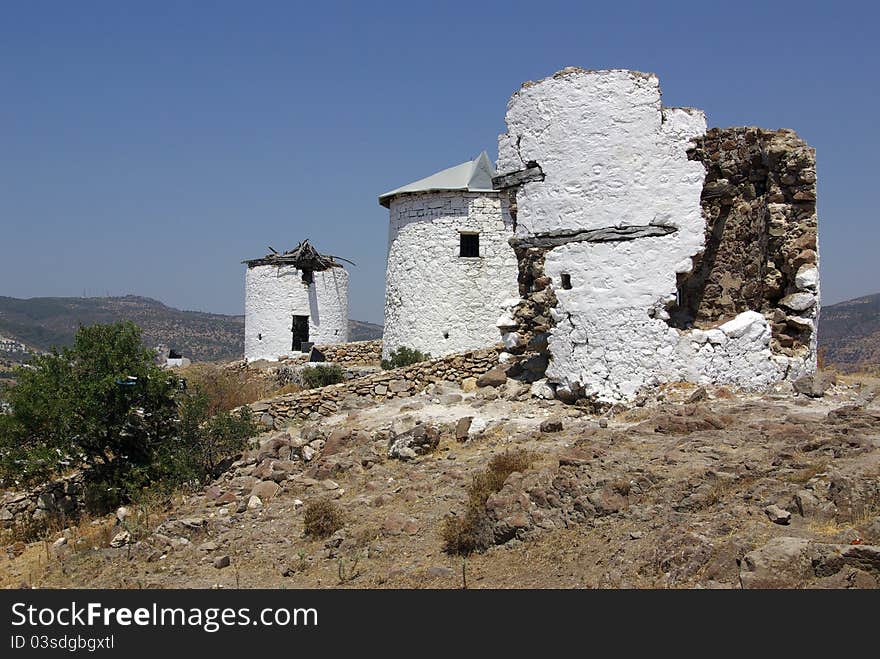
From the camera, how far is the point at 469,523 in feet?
22.4

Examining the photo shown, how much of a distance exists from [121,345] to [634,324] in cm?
726

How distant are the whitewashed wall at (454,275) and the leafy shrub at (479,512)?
11472 mm

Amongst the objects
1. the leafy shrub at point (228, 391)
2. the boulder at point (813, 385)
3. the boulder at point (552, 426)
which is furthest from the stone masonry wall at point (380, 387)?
the boulder at point (813, 385)

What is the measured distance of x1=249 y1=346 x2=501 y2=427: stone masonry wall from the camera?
42.9 feet

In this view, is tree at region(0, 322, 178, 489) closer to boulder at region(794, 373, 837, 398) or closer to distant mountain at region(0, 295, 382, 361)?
boulder at region(794, 373, 837, 398)

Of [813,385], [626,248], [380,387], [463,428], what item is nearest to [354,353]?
[380,387]

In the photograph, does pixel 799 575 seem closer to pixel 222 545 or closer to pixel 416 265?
pixel 222 545

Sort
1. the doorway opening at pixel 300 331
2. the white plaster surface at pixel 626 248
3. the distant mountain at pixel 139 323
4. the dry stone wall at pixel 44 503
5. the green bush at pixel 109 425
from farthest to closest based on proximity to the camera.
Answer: the distant mountain at pixel 139 323 < the doorway opening at pixel 300 331 < the dry stone wall at pixel 44 503 < the green bush at pixel 109 425 < the white plaster surface at pixel 626 248

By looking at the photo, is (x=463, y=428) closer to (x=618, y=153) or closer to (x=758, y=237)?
(x=618, y=153)

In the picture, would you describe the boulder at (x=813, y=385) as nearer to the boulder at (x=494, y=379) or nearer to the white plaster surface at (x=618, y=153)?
the white plaster surface at (x=618, y=153)

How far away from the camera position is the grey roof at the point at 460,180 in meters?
19.8

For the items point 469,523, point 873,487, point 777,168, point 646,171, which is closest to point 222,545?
point 469,523

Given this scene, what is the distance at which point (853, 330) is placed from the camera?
44531mm

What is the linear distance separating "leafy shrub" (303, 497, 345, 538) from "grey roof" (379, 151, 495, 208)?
42.9 ft
